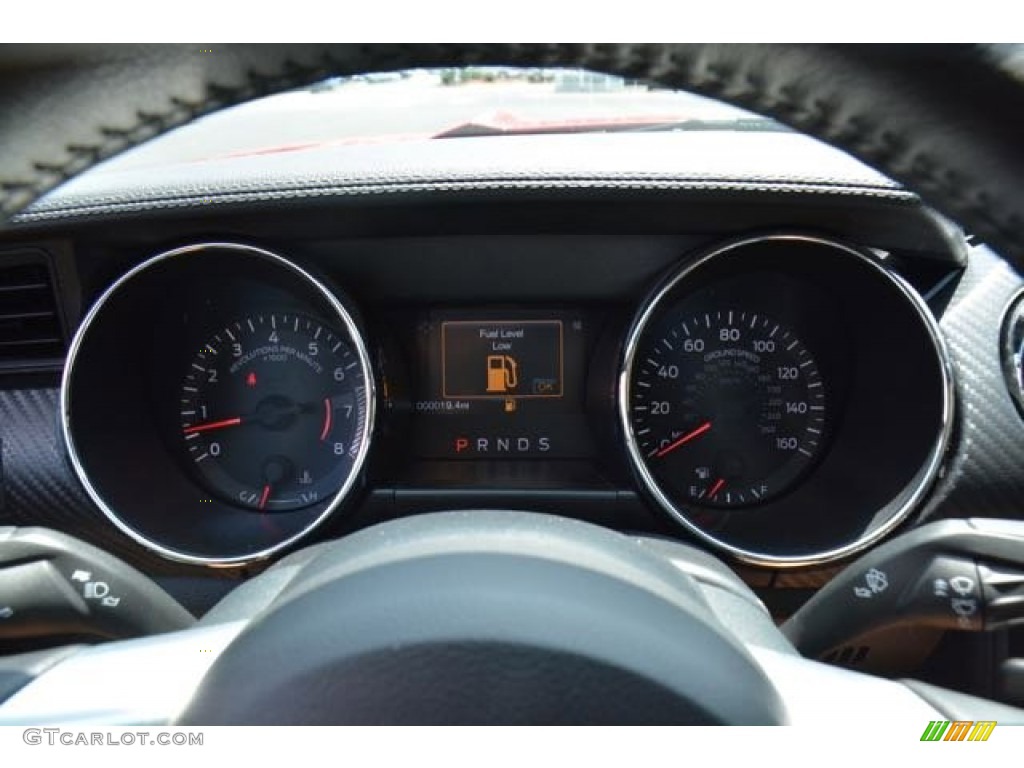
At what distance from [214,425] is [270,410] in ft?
0.54

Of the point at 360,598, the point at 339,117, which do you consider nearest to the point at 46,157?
the point at 360,598

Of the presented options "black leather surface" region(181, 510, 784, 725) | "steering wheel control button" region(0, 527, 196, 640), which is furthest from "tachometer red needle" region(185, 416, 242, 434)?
"black leather surface" region(181, 510, 784, 725)

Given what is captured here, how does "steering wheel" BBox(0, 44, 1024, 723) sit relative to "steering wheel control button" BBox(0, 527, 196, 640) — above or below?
above

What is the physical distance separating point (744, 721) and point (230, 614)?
2.92 ft

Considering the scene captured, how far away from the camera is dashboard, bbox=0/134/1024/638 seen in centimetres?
254

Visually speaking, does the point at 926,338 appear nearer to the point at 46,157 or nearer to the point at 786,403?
the point at 786,403

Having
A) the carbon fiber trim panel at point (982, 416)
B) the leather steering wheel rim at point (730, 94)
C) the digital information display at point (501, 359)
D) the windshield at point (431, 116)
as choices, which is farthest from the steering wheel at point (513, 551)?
the windshield at point (431, 116)

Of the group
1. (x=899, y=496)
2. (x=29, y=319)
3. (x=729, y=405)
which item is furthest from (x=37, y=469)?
(x=899, y=496)

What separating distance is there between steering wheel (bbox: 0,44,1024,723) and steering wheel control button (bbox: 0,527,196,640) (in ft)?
0.96

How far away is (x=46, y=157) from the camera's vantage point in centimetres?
84
